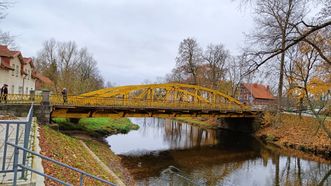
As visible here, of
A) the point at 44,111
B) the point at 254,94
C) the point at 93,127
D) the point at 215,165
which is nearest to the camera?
the point at 215,165

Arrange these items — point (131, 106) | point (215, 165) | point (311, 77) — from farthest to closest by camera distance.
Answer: point (311, 77), point (131, 106), point (215, 165)

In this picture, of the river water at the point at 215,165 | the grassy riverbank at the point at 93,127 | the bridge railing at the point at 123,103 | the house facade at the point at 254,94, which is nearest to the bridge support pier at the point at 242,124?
the bridge railing at the point at 123,103

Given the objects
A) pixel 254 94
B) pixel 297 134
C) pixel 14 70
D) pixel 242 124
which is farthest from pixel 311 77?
pixel 254 94

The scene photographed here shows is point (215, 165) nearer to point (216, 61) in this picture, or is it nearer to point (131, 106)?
point (131, 106)

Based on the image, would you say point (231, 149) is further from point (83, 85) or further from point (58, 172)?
point (83, 85)

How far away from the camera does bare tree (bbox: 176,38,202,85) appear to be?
135 ft

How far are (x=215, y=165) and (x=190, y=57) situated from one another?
84.6 feet

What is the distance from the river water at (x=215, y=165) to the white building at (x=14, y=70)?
48.1 feet

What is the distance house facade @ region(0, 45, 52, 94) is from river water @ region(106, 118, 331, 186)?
1465 centimetres

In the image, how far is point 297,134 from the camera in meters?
26.7

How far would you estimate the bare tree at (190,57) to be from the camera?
41.1 m

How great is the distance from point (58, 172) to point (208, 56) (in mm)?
37183

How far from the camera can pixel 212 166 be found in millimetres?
17094

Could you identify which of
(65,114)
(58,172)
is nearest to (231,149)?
(65,114)
